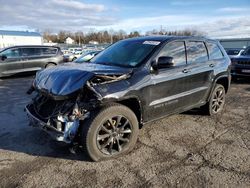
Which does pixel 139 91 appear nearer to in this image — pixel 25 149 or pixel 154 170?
pixel 154 170

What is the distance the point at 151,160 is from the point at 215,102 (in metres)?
2.86

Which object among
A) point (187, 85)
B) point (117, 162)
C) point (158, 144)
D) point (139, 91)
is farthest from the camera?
point (187, 85)

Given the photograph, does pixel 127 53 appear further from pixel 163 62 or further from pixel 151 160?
pixel 151 160

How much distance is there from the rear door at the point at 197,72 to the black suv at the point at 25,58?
30.0 ft

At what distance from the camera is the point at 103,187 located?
3.19 meters

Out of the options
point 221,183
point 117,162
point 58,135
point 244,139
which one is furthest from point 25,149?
point 244,139

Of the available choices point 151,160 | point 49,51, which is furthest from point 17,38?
point 151,160

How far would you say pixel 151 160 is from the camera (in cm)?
385

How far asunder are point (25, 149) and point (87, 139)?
132 cm

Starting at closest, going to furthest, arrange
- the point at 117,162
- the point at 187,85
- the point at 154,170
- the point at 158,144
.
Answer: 1. the point at 154,170
2. the point at 117,162
3. the point at 158,144
4. the point at 187,85

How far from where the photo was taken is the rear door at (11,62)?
503 inches

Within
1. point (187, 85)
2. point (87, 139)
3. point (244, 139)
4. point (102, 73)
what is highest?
point (102, 73)

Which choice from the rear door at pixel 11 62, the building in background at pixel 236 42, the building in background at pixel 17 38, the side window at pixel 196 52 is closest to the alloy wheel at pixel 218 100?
the side window at pixel 196 52

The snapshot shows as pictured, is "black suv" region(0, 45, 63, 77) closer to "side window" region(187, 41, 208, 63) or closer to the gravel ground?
the gravel ground
